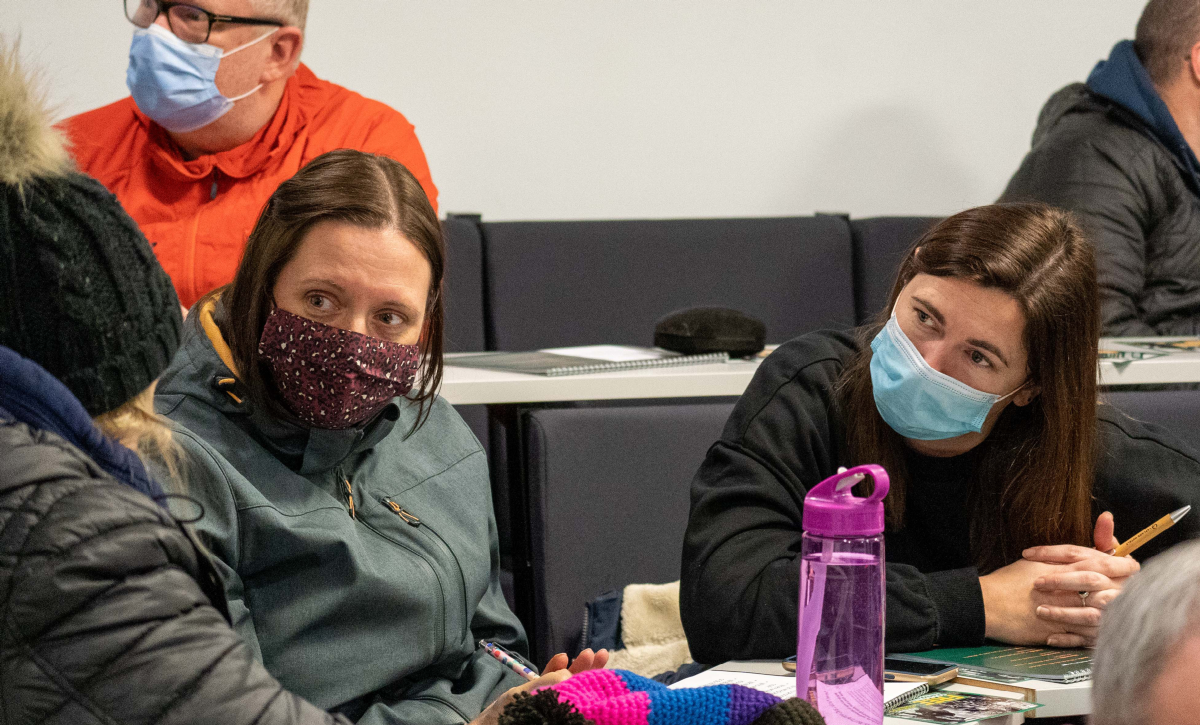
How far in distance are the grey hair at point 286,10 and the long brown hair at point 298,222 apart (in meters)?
1.19

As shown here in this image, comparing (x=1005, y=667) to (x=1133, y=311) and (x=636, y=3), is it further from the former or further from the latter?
(x=636, y=3)

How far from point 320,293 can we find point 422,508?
1.14ft

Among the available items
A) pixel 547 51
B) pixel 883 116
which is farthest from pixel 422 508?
pixel 883 116

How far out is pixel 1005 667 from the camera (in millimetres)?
1400

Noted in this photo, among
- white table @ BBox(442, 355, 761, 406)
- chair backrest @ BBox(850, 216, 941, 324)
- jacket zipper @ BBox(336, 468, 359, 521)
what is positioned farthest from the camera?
chair backrest @ BBox(850, 216, 941, 324)

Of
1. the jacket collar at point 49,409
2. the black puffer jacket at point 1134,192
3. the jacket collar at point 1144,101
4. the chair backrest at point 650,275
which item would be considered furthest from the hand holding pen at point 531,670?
the jacket collar at point 1144,101

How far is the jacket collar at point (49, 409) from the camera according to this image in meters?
0.75

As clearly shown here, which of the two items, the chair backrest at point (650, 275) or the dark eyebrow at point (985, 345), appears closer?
the dark eyebrow at point (985, 345)

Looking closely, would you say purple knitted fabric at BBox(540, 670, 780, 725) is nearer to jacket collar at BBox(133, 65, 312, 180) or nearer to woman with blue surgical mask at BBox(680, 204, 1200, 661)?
woman with blue surgical mask at BBox(680, 204, 1200, 661)

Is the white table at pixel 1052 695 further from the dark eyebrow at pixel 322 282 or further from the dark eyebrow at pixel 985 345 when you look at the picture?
the dark eyebrow at pixel 322 282

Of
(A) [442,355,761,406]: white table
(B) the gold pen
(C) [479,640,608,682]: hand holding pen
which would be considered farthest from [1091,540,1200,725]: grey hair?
(A) [442,355,761,406]: white table

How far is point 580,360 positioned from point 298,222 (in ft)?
3.81

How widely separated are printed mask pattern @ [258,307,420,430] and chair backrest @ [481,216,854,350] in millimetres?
1867

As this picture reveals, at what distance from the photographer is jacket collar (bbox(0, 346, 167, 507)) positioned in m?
0.75
